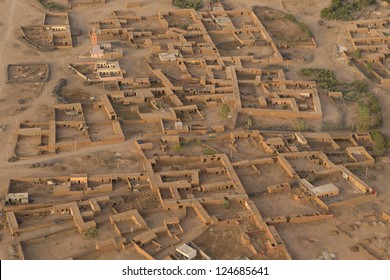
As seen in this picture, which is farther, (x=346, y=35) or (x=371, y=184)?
(x=346, y=35)

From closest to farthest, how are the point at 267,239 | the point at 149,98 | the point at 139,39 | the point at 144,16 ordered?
the point at 267,239 < the point at 149,98 < the point at 139,39 < the point at 144,16

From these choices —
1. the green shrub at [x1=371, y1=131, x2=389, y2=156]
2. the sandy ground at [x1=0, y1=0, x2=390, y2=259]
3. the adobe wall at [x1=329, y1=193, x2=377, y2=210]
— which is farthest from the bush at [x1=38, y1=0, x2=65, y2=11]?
the adobe wall at [x1=329, y1=193, x2=377, y2=210]

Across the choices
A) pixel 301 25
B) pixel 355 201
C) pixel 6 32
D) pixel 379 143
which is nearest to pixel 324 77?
pixel 379 143

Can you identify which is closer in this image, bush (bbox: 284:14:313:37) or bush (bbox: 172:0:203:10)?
bush (bbox: 284:14:313:37)

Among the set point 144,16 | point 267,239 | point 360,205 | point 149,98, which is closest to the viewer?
point 267,239

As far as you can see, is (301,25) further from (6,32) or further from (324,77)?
(6,32)

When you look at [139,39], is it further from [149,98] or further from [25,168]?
[25,168]

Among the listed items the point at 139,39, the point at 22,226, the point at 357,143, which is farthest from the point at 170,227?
the point at 139,39

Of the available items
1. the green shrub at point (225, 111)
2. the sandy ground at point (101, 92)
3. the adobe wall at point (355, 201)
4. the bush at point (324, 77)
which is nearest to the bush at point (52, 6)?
the sandy ground at point (101, 92)

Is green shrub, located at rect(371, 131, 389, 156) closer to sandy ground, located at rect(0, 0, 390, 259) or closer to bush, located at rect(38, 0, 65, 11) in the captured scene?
sandy ground, located at rect(0, 0, 390, 259)

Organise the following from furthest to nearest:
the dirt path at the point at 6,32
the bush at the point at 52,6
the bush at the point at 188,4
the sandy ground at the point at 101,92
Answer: the bush at the point at 188,4, the bush at the point at 52,6, the dirt path at the point at 6,32, the sandy ground at the point at 101,92

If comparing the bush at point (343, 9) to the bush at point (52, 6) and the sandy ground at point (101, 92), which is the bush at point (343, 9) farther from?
the bush at point (52, 6)
